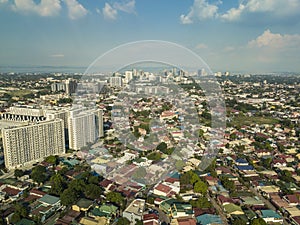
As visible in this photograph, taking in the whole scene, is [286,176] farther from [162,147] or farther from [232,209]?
[162,147]

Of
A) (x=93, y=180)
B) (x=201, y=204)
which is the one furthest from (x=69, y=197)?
(x=201, y=204)

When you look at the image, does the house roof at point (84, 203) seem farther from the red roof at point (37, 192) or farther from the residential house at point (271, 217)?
the residential house at point (271, 217)

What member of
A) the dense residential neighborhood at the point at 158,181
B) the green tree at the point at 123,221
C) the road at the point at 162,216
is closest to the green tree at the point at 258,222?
the dense residential neighborhood at the point at 158,181

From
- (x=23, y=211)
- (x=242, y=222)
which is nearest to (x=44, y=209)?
(x=23, y=211)

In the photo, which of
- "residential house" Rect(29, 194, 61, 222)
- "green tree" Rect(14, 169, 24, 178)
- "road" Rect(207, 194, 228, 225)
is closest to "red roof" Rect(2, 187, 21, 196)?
"green tree" Rect(14, 169, 24, 178)

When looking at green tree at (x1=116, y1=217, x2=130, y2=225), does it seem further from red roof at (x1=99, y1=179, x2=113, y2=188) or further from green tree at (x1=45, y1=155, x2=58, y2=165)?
green tree at (x1=45, y1=155, x2=58, y2=165)
